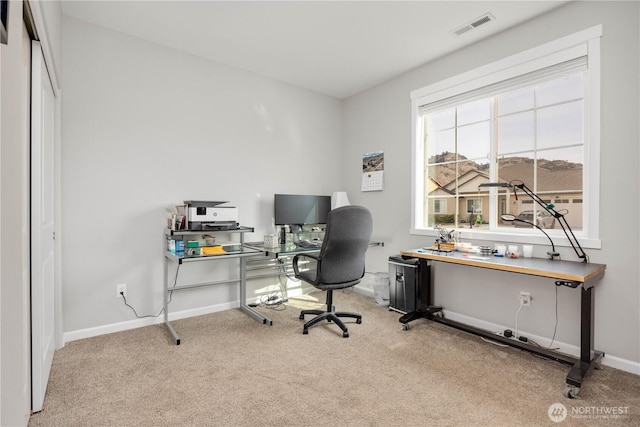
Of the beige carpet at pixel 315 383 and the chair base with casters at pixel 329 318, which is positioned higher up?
the chair base with casters at pixel 329 318

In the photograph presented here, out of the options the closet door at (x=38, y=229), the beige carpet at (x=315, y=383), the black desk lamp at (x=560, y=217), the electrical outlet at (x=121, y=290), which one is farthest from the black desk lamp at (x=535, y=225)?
the electrical outlet at (x=121, y=290)

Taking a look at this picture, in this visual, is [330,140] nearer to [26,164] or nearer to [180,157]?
[180,157]

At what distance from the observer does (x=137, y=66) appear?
3.07 metres

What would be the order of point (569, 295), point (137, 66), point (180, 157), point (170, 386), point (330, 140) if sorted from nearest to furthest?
point (170, 386) → point (569, 295) → point (137, 66) → point (180, 157) → point (330, 140)

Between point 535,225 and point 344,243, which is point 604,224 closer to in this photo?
point 535,225

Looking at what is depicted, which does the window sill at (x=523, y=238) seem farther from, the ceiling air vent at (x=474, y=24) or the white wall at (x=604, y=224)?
the ceiling air vent at (x=474, y=24)

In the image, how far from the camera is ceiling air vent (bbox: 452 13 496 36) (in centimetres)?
270

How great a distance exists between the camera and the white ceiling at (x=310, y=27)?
2.58 metres

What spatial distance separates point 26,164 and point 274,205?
→ 2349 mm

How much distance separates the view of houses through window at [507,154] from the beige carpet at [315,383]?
1255 mm

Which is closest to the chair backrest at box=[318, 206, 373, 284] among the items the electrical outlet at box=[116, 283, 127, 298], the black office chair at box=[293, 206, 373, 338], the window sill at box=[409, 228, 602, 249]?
the black office chair at box=[293, 206, 373, 338]

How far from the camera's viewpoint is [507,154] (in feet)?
9.86

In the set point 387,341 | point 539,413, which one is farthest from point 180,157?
point 539,413

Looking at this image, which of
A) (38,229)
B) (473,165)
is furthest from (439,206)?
(38,229)
